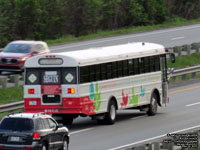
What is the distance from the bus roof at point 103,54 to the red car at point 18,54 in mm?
9551

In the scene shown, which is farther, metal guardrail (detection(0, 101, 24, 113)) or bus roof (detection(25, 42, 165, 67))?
metal guardrail (detection(0, 101, 24, 113))

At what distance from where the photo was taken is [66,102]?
943 inches

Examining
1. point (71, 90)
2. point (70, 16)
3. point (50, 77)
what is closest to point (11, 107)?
point (50, 77)

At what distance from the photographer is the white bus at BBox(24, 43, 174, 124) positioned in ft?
78.6

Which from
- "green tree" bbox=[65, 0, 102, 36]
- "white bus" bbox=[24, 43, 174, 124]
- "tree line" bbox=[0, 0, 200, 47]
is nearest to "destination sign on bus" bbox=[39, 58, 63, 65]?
"white bus" bbox=[24, 43, 174, 124]

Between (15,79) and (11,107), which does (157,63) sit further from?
(15,79)

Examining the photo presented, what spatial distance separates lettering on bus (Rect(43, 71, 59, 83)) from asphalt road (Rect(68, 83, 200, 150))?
1758 mm

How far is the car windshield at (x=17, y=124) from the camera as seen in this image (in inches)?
691

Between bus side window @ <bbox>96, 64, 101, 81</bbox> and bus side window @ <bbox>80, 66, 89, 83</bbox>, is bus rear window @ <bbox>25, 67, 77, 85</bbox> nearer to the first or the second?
bus side window @ <bbox>80, 66, 89, 83</bbox>

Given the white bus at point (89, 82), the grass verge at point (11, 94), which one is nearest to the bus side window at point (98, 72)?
the white bus at point (89, 82)

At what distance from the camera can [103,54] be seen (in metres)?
25.4

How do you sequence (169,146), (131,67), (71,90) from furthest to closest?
1. (131,67)
2. (71,90)
3. (169,146)

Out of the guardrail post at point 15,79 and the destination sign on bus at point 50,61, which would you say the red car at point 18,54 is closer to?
the guardrail post at point 15,79

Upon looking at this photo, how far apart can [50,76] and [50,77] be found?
3 cm
